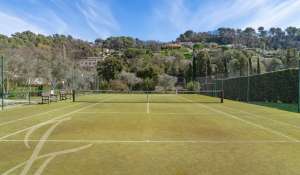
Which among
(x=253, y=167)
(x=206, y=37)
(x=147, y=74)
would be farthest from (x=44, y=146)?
(x=206, y=37)

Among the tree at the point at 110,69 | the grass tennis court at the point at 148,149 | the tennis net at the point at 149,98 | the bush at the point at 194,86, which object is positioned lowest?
the grass tennis court at the point at 148,149

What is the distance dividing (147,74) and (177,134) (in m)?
45.7

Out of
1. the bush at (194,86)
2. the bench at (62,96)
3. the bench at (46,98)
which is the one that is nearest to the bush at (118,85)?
the bush at (194,86)

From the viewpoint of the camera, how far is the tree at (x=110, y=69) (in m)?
57.6

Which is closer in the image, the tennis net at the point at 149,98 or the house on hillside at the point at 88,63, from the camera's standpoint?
the tennis net at the point at 149,98

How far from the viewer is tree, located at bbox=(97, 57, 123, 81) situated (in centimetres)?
5765

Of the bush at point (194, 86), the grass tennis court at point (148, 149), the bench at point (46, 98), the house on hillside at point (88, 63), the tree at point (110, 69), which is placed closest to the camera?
the grass tennis court at point (148, 149)

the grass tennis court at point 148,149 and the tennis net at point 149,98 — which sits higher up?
the tennis net at point 149,98

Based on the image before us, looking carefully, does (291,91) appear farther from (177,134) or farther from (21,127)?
(21,127)

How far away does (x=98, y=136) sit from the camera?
350 inches

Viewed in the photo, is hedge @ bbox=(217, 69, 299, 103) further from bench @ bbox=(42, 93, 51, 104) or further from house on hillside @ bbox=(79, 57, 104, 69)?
house on hillside @ bbox=(79, 57, 104, 69)

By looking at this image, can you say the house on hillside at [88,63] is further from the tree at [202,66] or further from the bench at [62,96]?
the bench at [62,96]

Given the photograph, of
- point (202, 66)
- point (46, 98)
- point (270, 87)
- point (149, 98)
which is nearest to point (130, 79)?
point (202, 66)

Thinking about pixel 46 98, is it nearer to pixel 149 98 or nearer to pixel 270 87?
pixel 149 98
